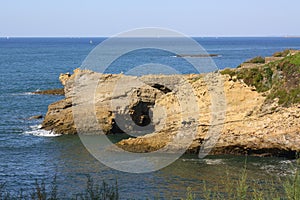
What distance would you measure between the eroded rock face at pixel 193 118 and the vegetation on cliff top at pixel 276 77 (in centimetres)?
45

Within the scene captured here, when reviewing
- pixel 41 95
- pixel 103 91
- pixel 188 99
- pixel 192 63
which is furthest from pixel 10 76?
pixel 188 99

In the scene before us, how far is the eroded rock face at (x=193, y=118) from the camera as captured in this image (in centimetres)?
2767

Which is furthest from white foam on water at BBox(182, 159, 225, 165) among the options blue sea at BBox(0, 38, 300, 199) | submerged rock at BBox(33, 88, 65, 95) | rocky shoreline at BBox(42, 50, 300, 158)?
submerged rock at BBox(33, 88, 65, 95)

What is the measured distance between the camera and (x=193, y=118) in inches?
1180

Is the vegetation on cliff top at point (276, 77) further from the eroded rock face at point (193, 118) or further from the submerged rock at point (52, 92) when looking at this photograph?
the submerged rock at point (52, 92)

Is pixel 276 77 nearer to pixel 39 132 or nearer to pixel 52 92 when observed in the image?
pixel 39 132

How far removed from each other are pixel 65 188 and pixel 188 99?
10283mm

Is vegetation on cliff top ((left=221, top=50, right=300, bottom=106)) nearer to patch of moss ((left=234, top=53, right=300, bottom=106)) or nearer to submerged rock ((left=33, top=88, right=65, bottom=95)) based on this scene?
patch of moss ((left=234, top=53, right=300, bottom=106))

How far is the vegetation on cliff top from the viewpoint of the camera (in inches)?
1114

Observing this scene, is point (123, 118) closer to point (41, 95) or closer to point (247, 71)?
point (247, 71)

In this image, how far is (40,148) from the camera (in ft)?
108

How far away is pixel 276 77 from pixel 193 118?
17.9ft

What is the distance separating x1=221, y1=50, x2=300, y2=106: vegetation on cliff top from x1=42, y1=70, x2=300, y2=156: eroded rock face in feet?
1.49

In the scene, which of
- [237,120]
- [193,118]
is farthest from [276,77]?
[193,118]
